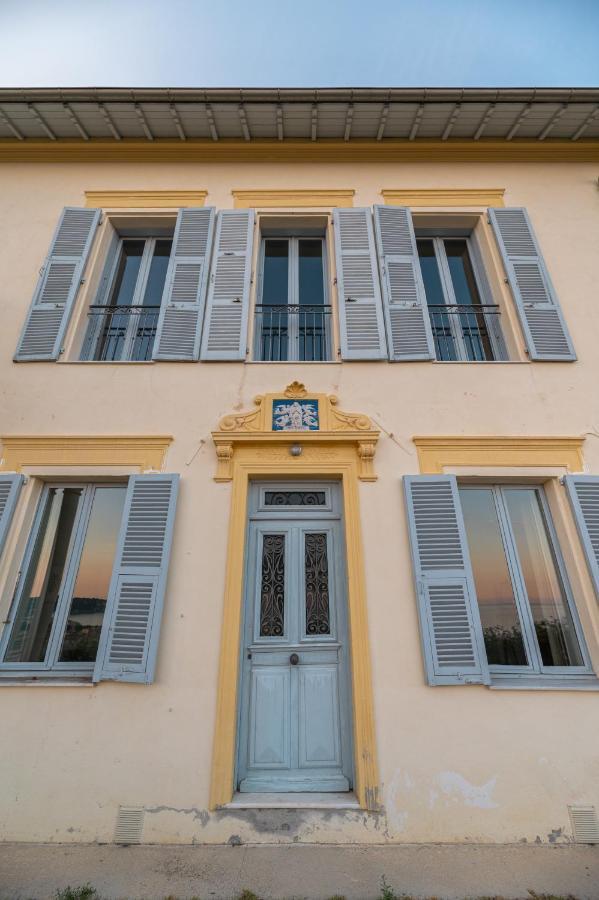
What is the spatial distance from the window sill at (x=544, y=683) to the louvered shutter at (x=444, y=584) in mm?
224

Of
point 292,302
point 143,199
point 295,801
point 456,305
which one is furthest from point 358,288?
point 295,801

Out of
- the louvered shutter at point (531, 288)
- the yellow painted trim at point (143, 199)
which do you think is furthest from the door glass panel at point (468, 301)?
the yellow painted trim at point (143, 199)

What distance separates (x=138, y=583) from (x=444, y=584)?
261cm

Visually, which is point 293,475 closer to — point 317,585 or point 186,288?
point 317,585

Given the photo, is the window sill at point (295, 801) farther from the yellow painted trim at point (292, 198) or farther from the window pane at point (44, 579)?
the yellow painted trim at point (292, 198)

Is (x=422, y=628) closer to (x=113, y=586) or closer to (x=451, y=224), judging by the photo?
(x=113, y=586)

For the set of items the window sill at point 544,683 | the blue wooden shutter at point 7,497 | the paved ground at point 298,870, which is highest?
the blue wooden shutter at point 7,497

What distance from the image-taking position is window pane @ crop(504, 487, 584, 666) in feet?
12.5

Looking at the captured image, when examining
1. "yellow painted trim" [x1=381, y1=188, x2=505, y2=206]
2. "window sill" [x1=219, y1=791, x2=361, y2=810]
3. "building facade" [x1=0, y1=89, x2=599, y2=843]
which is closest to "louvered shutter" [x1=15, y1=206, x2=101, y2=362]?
"building facade" [x1=0, y1=89, x2=599, y2=843]

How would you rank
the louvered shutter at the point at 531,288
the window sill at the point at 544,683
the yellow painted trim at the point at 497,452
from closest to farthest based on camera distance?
1. the window sill at the point at 544,683
2. the yellow painted trim at the point at 497,452
3. the louvered shutter at the point at 531,288

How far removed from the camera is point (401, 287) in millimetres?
5090

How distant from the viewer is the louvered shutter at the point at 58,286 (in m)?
4.75

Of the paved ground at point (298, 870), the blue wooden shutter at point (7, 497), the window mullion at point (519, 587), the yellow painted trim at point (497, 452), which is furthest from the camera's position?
the yellow painted trim at point (497, 452)

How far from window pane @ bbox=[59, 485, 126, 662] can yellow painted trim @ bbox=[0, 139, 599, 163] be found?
464cm
